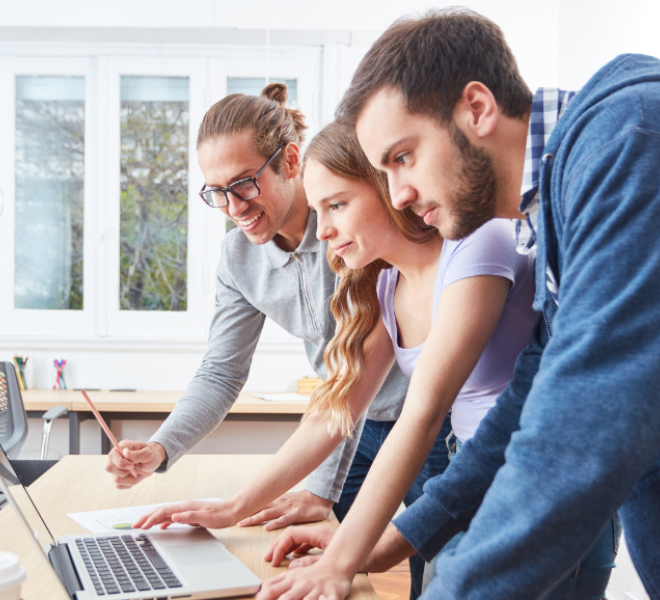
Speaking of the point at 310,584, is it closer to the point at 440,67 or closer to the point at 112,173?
the point at 440,67

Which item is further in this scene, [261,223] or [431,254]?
[261,223]

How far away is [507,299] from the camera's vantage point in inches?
38.5

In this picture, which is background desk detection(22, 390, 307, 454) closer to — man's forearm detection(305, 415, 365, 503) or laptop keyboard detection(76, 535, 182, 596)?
man's forearm detection(305, 415, 365, 503)

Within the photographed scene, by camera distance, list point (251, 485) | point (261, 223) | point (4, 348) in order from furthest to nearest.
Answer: point (4, 348), point (261, 223), point (251, 485)

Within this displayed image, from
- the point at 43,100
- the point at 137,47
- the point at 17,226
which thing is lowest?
the point at 17,226

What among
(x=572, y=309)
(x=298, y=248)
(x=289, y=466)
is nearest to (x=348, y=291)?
(x=298, y=248)

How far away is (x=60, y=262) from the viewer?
11.8 ft

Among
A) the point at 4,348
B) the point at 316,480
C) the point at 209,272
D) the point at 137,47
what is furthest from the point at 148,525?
the point at 137,47

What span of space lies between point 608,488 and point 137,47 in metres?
3.70

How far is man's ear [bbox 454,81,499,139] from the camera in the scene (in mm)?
Result: 771

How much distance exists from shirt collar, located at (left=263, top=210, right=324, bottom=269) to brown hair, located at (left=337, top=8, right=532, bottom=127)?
0.64 meters

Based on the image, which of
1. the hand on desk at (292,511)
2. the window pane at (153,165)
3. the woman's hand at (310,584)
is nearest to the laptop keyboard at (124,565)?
the woman's hand at (310,584)

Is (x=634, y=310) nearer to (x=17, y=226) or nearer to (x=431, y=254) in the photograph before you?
(x=431, y=254)

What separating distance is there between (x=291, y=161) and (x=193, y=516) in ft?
2.79
